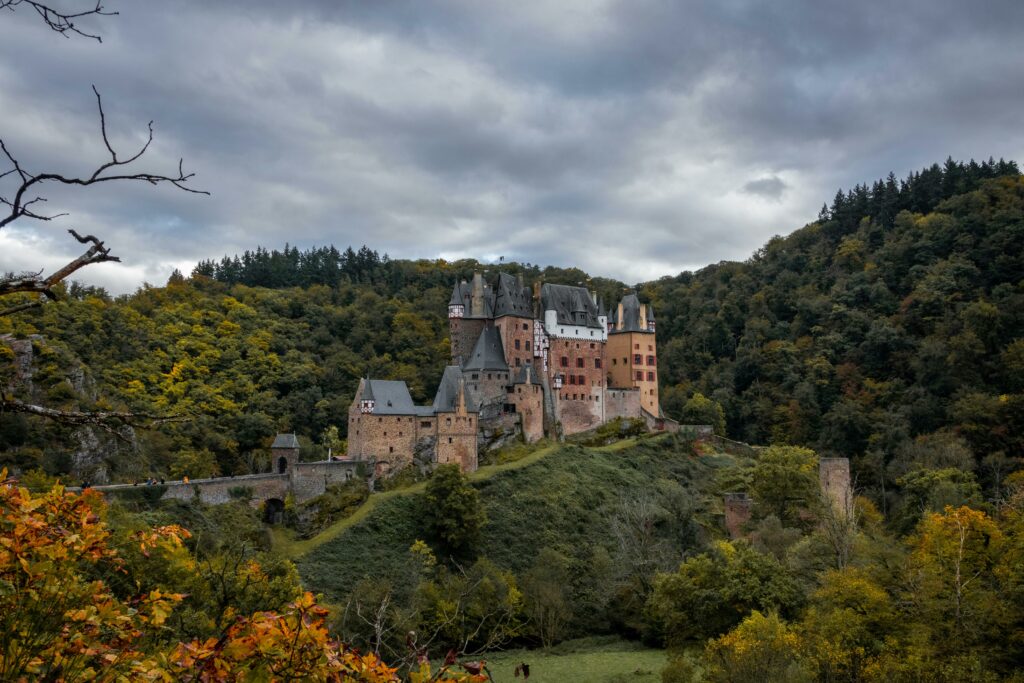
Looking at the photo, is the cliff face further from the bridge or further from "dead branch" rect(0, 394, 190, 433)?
"dead branch" rect(0, 394, 190, 433)

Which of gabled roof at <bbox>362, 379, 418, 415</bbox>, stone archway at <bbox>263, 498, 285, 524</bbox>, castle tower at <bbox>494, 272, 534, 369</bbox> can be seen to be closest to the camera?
stone archway at <bbox>263, 498, 285, 524</bbox>

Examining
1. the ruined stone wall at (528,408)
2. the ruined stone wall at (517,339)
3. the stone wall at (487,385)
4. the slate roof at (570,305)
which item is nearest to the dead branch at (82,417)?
the stone wall at (487,385)

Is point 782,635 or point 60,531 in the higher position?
point 60,531

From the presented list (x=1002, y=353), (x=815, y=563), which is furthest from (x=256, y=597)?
(x=1002, y=353)

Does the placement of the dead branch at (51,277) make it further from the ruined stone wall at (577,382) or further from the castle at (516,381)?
the ruined stone wall at (577,382)

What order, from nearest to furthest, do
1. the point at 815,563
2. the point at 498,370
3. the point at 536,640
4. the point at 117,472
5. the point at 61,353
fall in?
the point at 815,563 → the point at 536,640 → the point at 117,472 → the point at 61,353 → the point at 498,370

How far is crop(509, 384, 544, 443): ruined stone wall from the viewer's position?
48.4 meters

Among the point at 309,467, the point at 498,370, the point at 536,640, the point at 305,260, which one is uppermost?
the point at 305,260

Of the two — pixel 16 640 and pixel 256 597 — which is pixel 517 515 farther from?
pixel 16 640

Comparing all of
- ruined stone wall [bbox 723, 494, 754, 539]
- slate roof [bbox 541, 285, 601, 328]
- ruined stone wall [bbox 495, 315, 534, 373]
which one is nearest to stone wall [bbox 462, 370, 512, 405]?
ruined stone wall [bbox 495, 315, 534, 373]

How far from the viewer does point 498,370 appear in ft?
159

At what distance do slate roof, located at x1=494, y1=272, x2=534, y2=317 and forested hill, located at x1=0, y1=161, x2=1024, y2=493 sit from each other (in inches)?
507

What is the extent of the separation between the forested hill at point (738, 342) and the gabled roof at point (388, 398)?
12344 millimetres

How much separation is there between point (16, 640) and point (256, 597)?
17.6 meters
